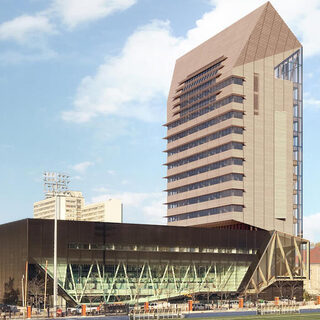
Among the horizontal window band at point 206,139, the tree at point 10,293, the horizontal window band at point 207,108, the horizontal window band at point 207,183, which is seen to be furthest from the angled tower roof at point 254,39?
the tree at point 10,293

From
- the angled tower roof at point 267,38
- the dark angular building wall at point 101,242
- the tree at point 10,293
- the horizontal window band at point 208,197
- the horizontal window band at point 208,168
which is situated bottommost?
the tree at point 10,293

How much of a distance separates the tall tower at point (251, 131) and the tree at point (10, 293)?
5287cm

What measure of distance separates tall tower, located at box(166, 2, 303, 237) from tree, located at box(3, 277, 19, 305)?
52.9 m

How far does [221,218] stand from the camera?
146 meters

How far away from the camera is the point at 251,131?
146 metres

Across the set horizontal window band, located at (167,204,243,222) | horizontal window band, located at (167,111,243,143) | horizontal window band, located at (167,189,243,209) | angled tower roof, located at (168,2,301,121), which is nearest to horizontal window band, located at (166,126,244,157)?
horizontal window band, located at (167,111,243,143)

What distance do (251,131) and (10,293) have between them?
2563 inches

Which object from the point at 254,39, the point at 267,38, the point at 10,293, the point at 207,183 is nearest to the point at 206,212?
the point at 207,183

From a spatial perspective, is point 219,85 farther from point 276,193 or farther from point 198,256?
point 198,256

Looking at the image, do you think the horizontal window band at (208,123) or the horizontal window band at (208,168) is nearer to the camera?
the horizontal window band at (208,168)

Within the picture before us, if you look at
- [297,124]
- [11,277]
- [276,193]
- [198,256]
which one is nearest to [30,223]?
[11,277]

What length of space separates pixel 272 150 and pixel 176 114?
34.2 metres

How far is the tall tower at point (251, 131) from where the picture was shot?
144375 mm

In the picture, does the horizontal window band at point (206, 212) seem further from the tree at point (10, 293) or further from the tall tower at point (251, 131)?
the tree at point (10, 293)
